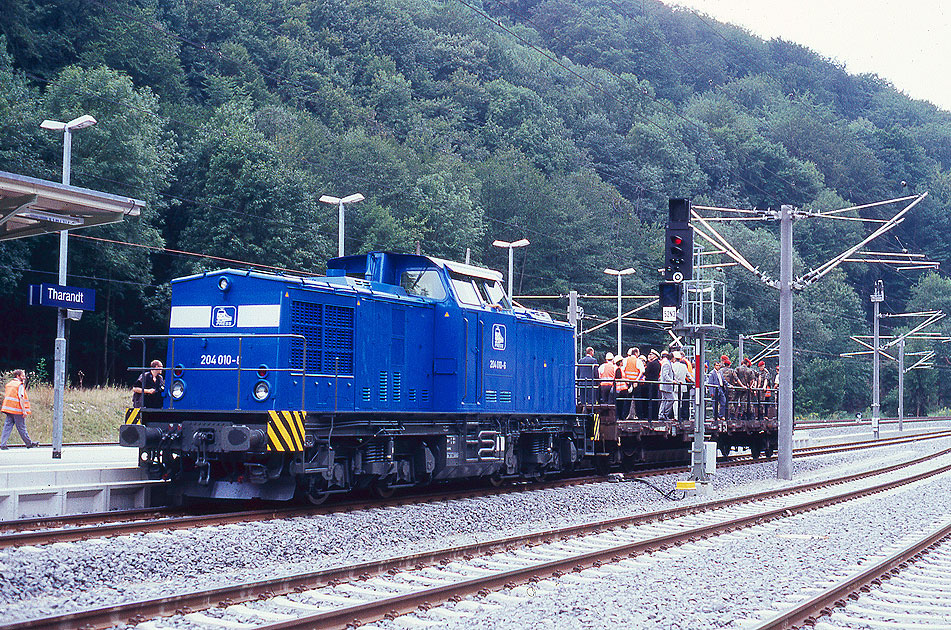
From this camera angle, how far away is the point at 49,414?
27.5 m

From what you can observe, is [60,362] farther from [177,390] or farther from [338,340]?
[338,340]

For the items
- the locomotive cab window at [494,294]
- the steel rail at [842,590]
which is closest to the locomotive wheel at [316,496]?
the locomotive cab window at [494,294]

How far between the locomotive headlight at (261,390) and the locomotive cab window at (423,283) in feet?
10.9

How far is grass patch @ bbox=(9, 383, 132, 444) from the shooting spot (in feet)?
87.8

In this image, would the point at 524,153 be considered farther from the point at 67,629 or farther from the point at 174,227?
the point at 67,629

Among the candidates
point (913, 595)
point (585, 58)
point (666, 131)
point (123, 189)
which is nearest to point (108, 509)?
point (913, 595)

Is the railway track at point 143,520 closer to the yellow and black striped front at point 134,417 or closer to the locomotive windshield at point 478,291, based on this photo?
the yellow and black striped front at point 134,417

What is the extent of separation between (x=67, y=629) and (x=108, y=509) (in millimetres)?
6330

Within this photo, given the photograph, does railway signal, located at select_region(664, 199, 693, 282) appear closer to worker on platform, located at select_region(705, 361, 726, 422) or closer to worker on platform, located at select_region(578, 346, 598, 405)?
worker on platform, located at select_region(578, 346, 598, 405)

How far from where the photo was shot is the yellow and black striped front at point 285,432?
11500 mm

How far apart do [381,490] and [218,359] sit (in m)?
3.14

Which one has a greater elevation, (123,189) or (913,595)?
(123,189)

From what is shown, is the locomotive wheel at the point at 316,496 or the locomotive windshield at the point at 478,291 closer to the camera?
the locomotive wheel at the point at 316,496

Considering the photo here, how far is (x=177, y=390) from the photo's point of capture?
12.8m
